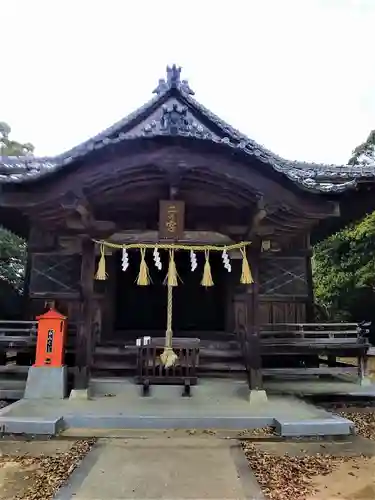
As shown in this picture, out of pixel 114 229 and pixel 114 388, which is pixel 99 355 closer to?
pixel 114 388

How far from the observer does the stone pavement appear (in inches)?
164

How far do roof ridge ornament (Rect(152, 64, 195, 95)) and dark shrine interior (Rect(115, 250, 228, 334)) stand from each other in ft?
16.2

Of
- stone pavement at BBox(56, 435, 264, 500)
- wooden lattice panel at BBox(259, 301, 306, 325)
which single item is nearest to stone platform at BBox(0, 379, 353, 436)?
stone pavement at BBox(56, 435, 264, 500)

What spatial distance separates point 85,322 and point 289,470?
4711mm

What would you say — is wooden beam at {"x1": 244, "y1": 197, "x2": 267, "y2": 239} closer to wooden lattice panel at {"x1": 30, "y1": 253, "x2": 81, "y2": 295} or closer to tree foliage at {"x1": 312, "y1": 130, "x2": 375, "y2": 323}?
wooden lattice panel at {"x1": 30, "y1": 253, "x2": 81, "y2": 295}

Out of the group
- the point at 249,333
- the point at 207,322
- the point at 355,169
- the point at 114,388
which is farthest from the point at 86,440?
the point at 355,169

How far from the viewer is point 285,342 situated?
A: 919cm

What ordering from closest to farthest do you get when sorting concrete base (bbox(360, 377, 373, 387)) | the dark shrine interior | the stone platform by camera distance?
1. the stone platform
2. concrete base (bbox(360, 377, 373, 387))
3. the dark shrine interior

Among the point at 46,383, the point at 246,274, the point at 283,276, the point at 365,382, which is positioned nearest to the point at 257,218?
the point at 246,274

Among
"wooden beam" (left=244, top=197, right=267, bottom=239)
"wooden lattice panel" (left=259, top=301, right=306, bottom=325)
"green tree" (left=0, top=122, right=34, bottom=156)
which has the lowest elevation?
"wooden lattice panel" (left=259, top=301, right=306, bottom=325)

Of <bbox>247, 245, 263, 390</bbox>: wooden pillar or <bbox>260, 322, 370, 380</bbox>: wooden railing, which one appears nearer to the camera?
<bbox>247, 245, 263, 390</bbox>: wooden pillar

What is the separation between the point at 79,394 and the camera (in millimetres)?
7859

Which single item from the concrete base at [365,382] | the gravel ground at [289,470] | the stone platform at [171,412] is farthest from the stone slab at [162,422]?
the concrete base at [365,382]

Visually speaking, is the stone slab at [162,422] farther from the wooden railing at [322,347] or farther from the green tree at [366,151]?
the green tree at [366,151]
